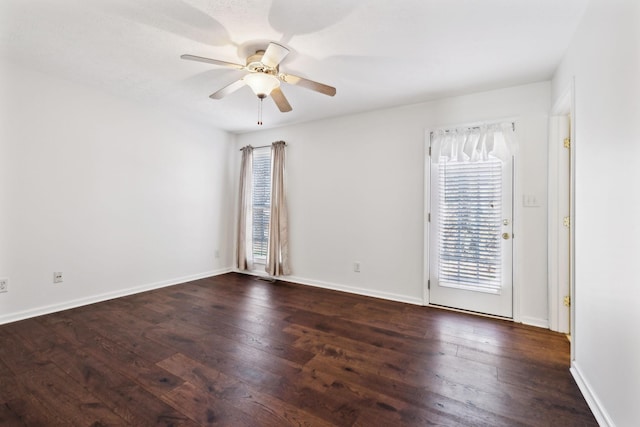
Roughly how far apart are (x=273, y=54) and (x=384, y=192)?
218cm

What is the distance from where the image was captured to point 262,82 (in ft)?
7.37

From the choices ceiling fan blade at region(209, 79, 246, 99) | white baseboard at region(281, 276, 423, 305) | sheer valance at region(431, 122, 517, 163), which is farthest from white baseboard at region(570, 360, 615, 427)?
ceiling fan blade at region(209, 79, 246, 99)

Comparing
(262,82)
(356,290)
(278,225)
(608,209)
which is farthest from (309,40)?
(356,290)

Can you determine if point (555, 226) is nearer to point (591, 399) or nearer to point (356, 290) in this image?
point (591, 399)

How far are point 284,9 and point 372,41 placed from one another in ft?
2.39

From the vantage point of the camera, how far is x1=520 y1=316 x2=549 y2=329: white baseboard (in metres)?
2.67

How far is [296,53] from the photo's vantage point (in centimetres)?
231

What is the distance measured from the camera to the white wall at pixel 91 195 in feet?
8.70

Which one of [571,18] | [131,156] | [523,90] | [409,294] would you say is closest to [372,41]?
[571,18]

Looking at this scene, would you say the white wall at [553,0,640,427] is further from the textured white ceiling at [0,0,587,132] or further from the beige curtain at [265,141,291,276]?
the beige curtain at [265,141,291,276]

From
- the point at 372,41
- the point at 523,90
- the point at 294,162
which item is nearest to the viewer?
the point at 372,41

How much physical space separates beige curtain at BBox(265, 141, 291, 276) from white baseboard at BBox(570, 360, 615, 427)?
3.28 metres

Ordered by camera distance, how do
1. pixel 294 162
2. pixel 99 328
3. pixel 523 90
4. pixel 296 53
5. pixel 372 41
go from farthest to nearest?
pixel 294 162 < pixel 523 90 < pixel 99 328 < pixel 296 53 < pixel 372 41

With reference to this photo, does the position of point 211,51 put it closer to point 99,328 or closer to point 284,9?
point 284,9
